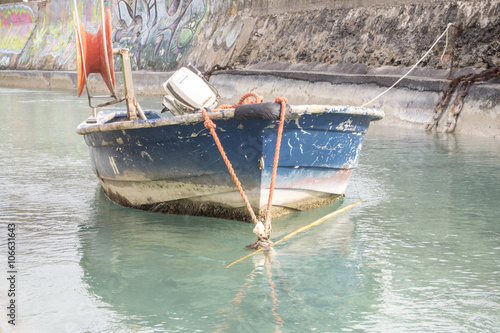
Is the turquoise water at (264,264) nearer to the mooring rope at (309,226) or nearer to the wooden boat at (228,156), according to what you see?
the mooring rope at (309,226)

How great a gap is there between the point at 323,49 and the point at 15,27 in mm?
24541

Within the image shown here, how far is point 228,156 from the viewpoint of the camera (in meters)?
5.88

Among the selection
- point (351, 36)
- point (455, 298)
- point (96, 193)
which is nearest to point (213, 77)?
point (351, 36)

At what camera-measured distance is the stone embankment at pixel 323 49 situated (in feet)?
41.2

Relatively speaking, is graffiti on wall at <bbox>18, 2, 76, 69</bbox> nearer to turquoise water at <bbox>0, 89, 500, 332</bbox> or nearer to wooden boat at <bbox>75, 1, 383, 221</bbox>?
turquoise water at <bbox>0, 89, 500, 332</bbox>

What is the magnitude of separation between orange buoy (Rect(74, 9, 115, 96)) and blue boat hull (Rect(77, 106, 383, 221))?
1.56ft

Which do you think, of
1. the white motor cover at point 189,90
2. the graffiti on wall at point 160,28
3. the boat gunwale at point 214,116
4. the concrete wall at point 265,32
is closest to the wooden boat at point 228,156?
the boat gunwale at point 214,116

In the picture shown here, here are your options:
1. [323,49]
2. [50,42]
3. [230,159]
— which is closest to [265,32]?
[323,49]

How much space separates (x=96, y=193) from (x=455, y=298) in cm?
460

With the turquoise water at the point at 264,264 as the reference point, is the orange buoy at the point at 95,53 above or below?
above

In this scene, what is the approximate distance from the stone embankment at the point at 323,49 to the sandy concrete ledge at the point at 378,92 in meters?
0.02

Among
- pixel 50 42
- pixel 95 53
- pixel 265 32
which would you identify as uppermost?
pixel 265 32

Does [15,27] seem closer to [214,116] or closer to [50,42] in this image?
[50,42]

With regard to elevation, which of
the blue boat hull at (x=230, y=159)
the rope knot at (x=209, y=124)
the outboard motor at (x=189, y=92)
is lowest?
the blue boat hull at (x=230, y=159)
